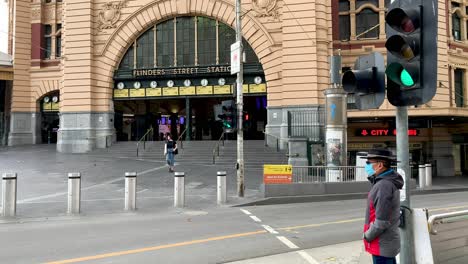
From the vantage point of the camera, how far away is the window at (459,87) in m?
29.8

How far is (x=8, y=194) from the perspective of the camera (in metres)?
10.3

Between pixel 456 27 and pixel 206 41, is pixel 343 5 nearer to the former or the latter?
pixel 456 27

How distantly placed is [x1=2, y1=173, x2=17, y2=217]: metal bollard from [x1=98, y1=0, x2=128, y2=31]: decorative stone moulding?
22.8m

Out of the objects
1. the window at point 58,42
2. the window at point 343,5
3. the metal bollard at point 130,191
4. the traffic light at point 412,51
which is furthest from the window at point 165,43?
the traffic light at point 412,51

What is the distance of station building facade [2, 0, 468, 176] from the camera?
2702cm

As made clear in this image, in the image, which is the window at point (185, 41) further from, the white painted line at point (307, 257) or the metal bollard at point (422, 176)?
the white painted line at point (307, 257)

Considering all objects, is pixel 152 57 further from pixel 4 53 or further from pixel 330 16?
pixel 4 53

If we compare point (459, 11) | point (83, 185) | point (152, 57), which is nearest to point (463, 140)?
point (459, 11)

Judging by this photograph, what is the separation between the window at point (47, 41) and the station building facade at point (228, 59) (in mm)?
7529

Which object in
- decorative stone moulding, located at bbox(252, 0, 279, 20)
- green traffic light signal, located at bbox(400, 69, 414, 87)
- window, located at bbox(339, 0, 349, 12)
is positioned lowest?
green traffic light signal, located at bbox(400, 69, 414, 87)

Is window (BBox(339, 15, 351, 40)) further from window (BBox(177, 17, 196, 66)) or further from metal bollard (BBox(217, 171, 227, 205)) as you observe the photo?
metal bollard (BBox(217, 171, 227, 205))

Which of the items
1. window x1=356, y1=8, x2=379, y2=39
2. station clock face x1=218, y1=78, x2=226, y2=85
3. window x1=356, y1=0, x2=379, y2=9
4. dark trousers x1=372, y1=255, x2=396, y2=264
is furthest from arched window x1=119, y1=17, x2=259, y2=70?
dark trousers x1=372, y1=255, x2=396, y2=264

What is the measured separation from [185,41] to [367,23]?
542 inches

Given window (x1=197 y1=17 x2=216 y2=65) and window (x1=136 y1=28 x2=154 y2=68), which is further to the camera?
window (x1=136 y1=28 x2=154 y2=68)
